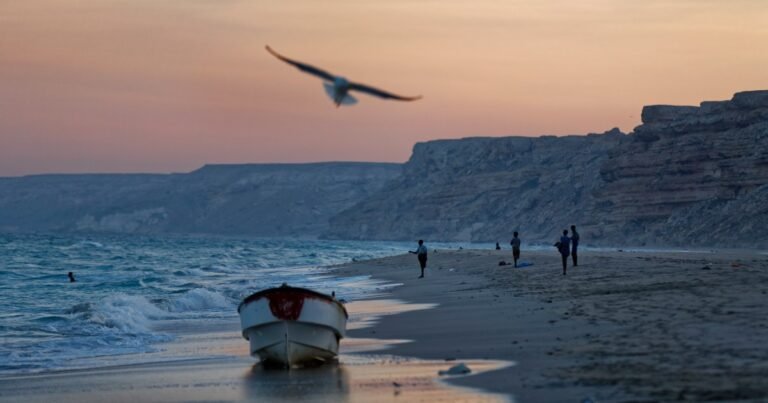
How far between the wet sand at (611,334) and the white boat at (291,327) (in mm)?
1334

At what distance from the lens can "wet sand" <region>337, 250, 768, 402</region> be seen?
10.6 meters

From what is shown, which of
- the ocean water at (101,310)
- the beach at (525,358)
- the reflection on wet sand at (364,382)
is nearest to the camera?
the beach at (525,358)

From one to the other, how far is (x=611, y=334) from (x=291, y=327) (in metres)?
4.22

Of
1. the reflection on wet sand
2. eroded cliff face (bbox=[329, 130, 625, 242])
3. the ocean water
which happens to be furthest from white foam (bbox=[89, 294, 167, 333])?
eroded cliff face (bbox=[329, 130, 625, 242])

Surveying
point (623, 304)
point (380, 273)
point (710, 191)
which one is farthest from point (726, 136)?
point (623, 304)

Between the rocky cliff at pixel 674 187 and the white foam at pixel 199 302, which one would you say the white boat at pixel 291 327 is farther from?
the rocky cliff at pixel 674 187

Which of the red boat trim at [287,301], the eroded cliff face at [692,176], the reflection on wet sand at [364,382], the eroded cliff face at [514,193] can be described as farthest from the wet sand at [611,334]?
the eroded cliff face at [514,193]

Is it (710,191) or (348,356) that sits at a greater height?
(710,191)

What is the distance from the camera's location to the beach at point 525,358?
35.7 feet

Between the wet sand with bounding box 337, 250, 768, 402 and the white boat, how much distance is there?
4.38ft

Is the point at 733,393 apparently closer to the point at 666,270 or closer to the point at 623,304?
the point at 623,304

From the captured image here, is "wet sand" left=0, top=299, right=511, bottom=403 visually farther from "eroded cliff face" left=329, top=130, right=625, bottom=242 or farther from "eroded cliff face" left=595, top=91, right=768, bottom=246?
"eroded cliff face" left=329, top=130, right=625, bottom=242

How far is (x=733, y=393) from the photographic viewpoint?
955cm

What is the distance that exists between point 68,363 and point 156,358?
1296 millimetres
